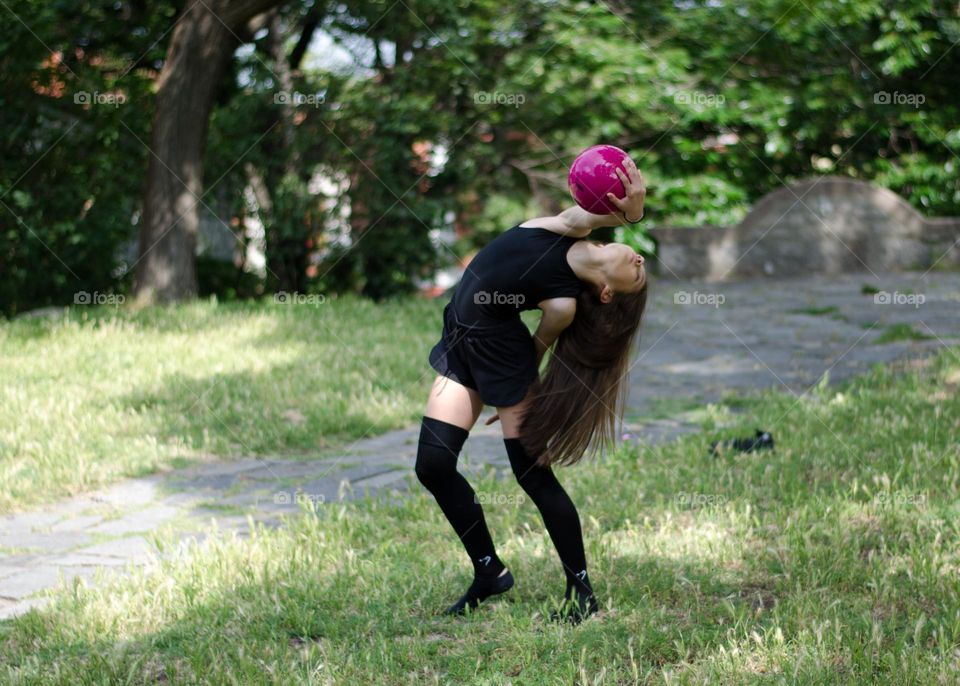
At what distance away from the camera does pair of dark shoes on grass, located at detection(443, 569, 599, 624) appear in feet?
13.0

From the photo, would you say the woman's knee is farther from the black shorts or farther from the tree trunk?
the tree trunk

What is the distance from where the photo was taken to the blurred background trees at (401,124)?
11945 millimetres

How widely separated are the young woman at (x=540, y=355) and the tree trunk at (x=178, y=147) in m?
8.48

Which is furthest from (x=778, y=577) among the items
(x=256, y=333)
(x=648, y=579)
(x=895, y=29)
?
(x=895, y=29)

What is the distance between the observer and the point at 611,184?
11.8 ft

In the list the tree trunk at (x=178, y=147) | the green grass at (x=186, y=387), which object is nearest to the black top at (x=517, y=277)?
the green grass at (x=186, y=387)

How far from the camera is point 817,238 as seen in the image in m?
14.2

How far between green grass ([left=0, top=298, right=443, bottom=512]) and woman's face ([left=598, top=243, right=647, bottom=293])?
11.3 ft

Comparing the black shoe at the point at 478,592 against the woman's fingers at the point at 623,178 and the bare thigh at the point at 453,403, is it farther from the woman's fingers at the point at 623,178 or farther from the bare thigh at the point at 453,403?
the woman's fingers at the point at 623,178

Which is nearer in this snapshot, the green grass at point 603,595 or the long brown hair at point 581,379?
the green grass at point 603,595

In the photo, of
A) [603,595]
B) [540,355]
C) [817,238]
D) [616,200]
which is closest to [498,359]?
[540,355]

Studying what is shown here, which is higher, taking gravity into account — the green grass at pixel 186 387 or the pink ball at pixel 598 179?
the pink ball at pixel 598 179

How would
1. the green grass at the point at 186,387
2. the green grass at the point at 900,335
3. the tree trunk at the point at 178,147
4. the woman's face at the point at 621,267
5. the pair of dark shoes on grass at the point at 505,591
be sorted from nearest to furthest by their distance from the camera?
the woman's face at the point at 621,267
the pair of dark shoes on grass at the point at 505,591
the green grass at the point at 186,387
the green grass at the point at 900,335
the tree trunk at the point at 178,147

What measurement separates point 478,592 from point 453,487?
17.9 inches
